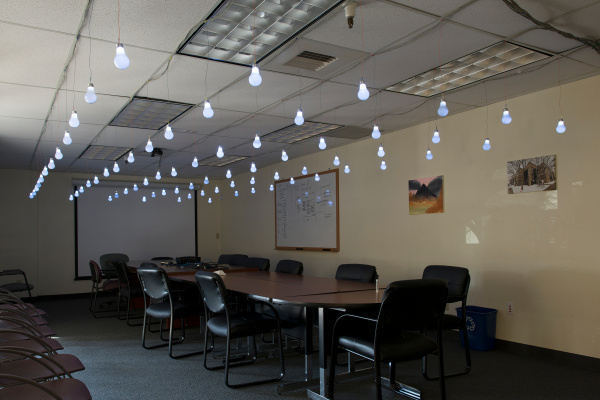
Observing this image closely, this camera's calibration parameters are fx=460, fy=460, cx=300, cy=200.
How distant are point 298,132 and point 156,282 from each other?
9.15 ft

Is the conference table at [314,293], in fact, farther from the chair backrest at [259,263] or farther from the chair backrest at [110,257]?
the chair backrest at [110,257]

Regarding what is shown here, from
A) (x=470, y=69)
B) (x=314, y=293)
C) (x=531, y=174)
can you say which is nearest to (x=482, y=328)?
(x=531, y=174)

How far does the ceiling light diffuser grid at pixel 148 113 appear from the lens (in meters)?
4.88

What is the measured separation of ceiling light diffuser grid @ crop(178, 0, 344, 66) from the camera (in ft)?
9.64

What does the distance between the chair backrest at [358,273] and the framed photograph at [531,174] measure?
173cm

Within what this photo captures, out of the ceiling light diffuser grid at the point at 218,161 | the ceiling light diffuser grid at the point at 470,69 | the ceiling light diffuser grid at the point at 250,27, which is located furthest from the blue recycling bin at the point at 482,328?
the ceiling light diffuser grid at the point at 218,161

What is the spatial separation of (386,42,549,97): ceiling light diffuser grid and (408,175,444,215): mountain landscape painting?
1.38 m

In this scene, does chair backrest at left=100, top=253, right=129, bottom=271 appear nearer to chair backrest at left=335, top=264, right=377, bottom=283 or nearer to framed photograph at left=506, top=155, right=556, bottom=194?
chair backrest at left=335, top=264, right=377, bottom=283

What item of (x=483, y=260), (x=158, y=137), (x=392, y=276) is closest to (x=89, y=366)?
(x=158, y=137)

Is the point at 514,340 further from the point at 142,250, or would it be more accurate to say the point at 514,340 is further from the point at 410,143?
the point at 142,250

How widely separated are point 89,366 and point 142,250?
5996 millimetres

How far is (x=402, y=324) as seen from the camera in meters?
3.04

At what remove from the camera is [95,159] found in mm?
8211

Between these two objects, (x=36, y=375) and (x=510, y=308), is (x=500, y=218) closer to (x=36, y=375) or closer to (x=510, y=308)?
(x=510, y=308)
